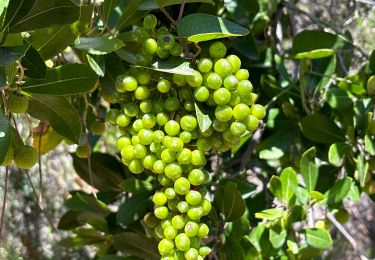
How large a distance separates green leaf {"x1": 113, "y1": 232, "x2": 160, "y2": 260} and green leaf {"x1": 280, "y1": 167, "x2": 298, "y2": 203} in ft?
1.09

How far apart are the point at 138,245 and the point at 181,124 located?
0.55 meters

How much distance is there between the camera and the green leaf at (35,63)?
3.11 ft

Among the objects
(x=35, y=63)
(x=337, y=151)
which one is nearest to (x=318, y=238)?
(x=337, y=151)

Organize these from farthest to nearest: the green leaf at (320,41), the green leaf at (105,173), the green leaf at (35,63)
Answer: the green leaf at (105,173) → the green leaf at (320,41) → the green leaf at (35,63)

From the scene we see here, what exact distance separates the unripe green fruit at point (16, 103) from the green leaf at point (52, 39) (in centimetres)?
10

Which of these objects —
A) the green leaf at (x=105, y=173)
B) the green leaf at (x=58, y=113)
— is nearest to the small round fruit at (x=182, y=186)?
the green leaf at (x=58, y=113)

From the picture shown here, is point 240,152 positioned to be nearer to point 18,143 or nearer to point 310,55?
point 310,55

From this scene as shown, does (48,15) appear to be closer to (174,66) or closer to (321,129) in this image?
(174,66)

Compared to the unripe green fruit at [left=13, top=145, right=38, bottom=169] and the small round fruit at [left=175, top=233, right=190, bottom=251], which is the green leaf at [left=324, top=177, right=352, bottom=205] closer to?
the small round fruit at [left=175, top=233, right=190, bottom=251]

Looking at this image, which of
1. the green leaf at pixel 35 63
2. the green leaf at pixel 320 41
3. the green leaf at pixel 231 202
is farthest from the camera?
the green leaf at pixel 320 41

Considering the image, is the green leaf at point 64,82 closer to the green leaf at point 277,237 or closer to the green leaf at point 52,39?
the green leaf at point 52,39

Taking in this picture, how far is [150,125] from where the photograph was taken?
3.00ft

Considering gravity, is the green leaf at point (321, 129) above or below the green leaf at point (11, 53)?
below

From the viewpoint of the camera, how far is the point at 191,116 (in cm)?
90
